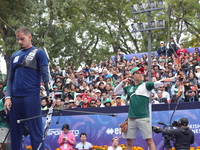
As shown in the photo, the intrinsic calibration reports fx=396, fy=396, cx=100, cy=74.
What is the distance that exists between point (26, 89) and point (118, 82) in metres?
10.8

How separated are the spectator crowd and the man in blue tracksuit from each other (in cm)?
485

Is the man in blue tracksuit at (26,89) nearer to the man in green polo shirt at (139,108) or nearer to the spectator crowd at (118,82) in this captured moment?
the man in green polo shirt at (139,108)

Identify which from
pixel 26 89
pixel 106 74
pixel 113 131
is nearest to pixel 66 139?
pixel 113 131

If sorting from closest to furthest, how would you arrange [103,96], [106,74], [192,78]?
[103,96]
[192,78]
[106,74]

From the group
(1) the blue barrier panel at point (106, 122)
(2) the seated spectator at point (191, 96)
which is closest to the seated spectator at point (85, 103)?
(1) the blue barrier panel at point (106, 122)

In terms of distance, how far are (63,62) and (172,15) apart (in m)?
9.62

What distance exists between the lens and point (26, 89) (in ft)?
17.2

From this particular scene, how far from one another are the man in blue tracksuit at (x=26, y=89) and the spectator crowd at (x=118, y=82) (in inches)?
191

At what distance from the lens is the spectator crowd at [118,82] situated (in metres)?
12.6

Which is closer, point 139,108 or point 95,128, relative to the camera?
point 139,108

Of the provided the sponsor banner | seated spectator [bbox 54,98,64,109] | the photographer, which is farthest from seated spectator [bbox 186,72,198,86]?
the photographer

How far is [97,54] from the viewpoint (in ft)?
115

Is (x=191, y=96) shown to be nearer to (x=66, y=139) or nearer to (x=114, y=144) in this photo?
(x=114, y=144)

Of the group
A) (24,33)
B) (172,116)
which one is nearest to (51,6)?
(172,116)
